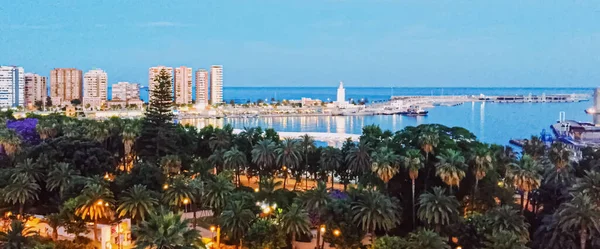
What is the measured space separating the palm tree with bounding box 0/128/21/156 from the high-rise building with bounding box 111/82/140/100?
12346 centimetres

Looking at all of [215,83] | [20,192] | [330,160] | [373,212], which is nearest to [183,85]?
[215,83]

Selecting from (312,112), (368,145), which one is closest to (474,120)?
(312,112)

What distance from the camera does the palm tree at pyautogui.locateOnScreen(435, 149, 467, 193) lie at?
2516 centimetres

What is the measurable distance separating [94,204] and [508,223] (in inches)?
661

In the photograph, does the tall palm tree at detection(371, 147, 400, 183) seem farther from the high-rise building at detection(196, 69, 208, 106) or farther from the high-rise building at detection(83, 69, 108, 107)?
the high-rise building at detection(196, 69, 208, 106)

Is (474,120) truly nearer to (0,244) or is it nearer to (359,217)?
(359,217)

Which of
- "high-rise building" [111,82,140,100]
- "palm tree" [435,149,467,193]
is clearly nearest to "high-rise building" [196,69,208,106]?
"high-rise building" [111,82,140,100]

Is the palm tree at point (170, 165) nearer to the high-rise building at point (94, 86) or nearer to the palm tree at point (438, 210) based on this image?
the palm tree at point (438, 210)

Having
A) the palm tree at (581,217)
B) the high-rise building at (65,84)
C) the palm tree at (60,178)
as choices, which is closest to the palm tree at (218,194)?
the palm tree at (60,178)

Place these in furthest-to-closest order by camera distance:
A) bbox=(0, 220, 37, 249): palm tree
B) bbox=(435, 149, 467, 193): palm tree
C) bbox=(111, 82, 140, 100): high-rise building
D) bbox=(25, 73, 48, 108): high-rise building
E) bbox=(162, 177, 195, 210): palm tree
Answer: bbox=(111, 82, 140, 100): high-rise building, bbox=(25, 73, 48, 108): high-rise building, bbox=(162, 177, 195, 210): palm tree, bbox=(435, 149, 467, 193): palm tree, bbox=(0, 220, 37, 249): palm tree

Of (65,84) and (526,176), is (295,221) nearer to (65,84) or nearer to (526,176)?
(526,176)

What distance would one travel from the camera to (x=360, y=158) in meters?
32.3

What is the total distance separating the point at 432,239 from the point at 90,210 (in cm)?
1395

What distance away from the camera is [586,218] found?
68.8 feet
